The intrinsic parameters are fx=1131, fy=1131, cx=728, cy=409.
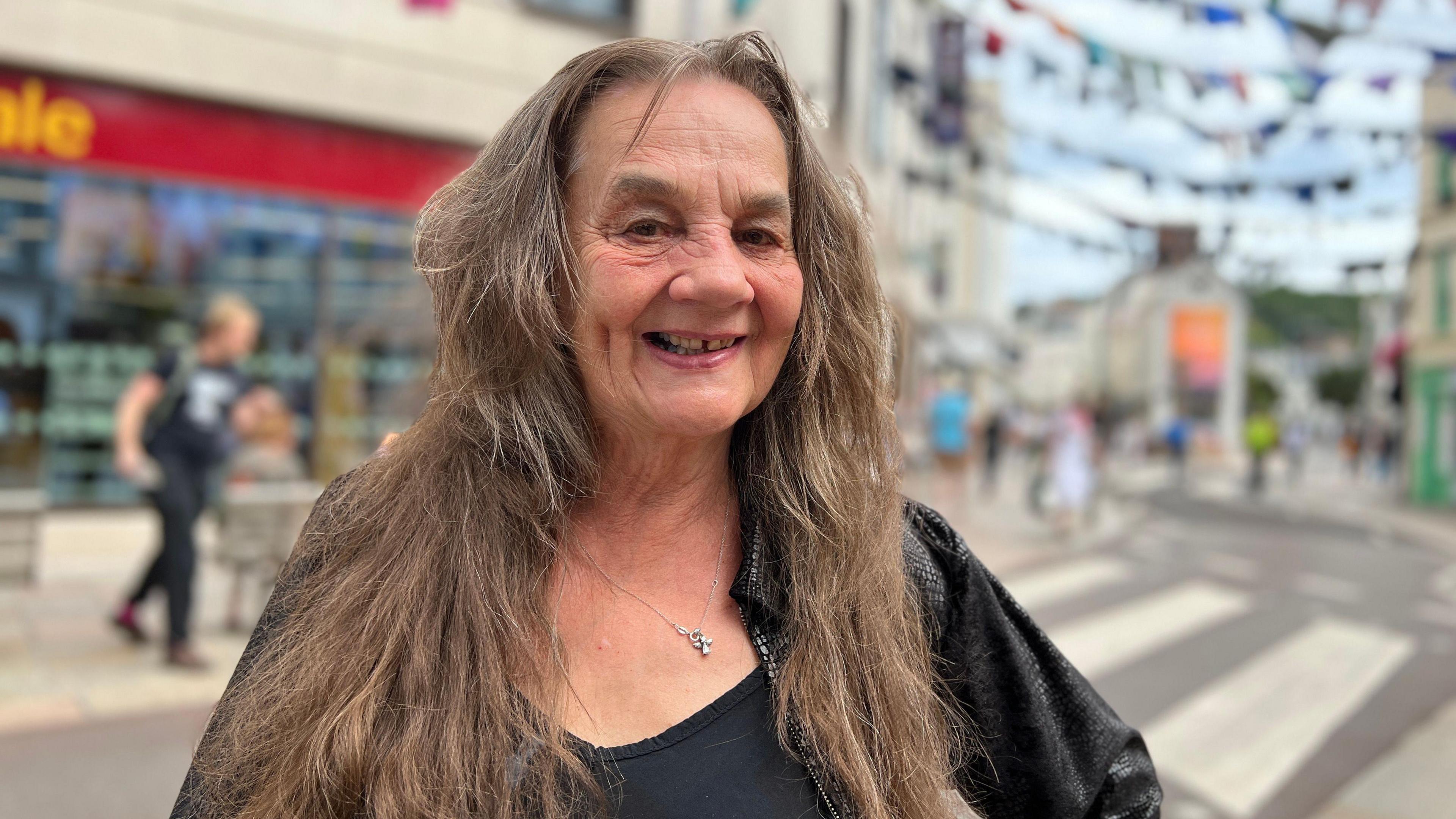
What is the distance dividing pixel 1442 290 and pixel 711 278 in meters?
23.0

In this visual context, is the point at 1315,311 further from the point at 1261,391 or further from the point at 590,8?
the point at 590,8

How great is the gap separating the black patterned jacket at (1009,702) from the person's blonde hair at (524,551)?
0.04 m

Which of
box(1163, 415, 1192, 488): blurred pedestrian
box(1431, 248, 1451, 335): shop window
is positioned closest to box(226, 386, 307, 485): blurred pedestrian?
box(1431, 248, 1451, 335): shop window

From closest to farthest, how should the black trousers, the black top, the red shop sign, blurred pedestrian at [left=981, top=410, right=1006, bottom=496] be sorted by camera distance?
the black trousers
the black top
the red shop sign
blurred pedestrian at [left=981, top=410, right=1006, bottom=496]

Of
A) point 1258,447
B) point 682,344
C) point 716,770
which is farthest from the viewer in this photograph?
point 1258,447

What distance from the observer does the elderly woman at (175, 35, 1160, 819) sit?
1339 millimetres

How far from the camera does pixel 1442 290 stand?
20.3 metres

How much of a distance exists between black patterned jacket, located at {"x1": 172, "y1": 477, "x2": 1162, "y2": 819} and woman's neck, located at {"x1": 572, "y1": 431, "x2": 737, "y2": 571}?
10 cm

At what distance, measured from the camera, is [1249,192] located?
1088 centimetres

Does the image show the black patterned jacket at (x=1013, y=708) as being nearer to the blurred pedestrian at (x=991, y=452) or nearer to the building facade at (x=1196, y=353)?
the blurred pedestrian at (x=991, y=452)

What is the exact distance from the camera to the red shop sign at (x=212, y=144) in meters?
8.95

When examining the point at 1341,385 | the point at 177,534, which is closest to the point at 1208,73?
the point at 177,534

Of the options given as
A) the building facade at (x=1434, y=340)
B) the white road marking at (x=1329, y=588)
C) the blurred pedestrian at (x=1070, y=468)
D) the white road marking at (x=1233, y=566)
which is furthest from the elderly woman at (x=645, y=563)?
the building facade at (x=1434, y=340)

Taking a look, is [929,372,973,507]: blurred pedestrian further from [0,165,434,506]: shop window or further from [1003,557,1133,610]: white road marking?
[0,165,434,506]: shop window
